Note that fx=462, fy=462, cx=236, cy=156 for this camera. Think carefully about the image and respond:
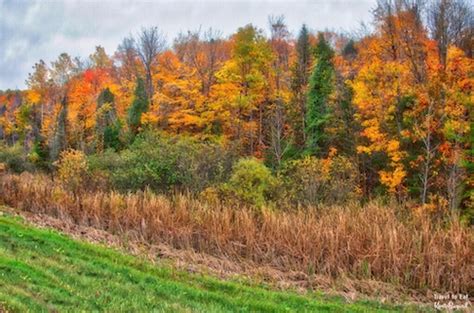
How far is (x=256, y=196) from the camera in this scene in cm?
1562

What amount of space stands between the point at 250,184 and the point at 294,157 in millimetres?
11389

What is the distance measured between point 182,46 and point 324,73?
71.4 feet

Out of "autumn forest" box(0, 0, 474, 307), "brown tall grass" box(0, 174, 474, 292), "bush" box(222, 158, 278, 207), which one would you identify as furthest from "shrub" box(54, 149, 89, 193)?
"bush" box(222, 158, 278, 207)

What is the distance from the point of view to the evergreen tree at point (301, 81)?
2902 cm

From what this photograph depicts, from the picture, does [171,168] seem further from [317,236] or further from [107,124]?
[107,124]

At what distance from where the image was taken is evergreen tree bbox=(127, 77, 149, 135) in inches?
1291

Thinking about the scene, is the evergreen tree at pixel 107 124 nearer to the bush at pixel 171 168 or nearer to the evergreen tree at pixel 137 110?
the evergreen tree at pixel 137 110

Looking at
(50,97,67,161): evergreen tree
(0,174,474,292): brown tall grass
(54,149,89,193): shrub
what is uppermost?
(50,97,67,161): evergreen tree

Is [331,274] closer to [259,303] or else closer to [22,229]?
[259,303]

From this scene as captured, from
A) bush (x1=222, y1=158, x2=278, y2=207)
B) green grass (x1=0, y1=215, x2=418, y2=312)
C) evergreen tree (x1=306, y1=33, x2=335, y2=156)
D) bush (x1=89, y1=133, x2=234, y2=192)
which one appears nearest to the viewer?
green grass (x1=0, y1=215, x2=418, y2=312)

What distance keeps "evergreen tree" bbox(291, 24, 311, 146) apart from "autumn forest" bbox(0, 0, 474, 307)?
96 millimetres

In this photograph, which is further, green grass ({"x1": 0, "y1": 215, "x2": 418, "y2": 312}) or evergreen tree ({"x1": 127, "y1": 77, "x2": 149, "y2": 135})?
evergreen tree ({"x1": 127, "y1": 77, "x2": 149, "y2": 135})

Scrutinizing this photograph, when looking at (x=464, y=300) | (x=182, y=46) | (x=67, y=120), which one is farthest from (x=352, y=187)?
(x=182, y=46)

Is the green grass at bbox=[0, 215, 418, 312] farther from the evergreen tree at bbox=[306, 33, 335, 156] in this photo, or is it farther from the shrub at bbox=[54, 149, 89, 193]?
the evergreen tree at bbox=[306, 33, 335, 156]
